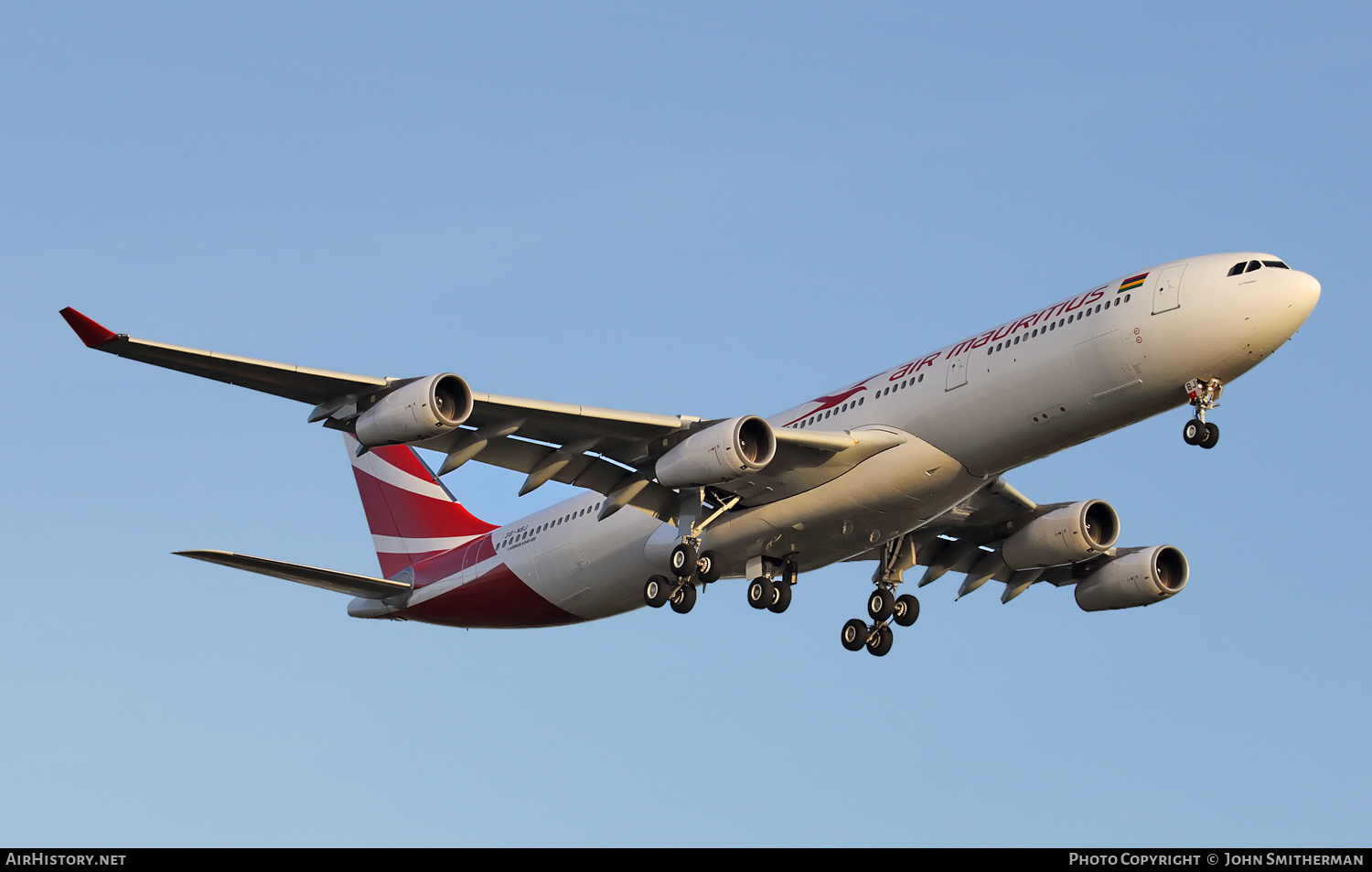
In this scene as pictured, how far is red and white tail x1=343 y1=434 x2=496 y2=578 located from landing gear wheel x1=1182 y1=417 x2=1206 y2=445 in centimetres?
1966

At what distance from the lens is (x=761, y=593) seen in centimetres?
3459

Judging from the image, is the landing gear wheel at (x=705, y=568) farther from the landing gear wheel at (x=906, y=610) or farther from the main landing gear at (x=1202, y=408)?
the main landing gear at (x=1202, y=408)

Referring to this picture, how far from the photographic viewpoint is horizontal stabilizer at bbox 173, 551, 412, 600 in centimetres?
3528

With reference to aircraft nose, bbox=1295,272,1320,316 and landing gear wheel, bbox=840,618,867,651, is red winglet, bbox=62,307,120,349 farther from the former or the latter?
aircraft nose, bbox=1295,272,1320,316

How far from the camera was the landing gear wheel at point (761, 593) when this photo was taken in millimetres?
34531

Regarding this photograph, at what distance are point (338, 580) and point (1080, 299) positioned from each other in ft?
65.5

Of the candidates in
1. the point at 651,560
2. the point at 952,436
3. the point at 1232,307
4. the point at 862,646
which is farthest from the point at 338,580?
the point at 1232,307

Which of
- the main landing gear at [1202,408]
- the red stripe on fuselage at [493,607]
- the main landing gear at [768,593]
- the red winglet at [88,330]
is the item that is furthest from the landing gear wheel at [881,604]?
the red winglet at [88,330]

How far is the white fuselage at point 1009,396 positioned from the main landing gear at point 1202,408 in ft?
0.80

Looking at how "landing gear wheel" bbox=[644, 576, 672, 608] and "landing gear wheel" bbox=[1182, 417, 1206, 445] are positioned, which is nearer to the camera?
"landing gear wheel" bbox=[1182, 417, 1206, 445]

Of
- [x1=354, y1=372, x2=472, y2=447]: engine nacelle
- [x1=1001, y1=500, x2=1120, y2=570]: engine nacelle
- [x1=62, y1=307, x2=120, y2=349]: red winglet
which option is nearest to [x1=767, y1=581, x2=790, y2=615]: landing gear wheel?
[x1=1001, y1=500, x2=1120, y2=570]: engine nacelle

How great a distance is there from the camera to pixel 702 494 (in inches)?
1350
